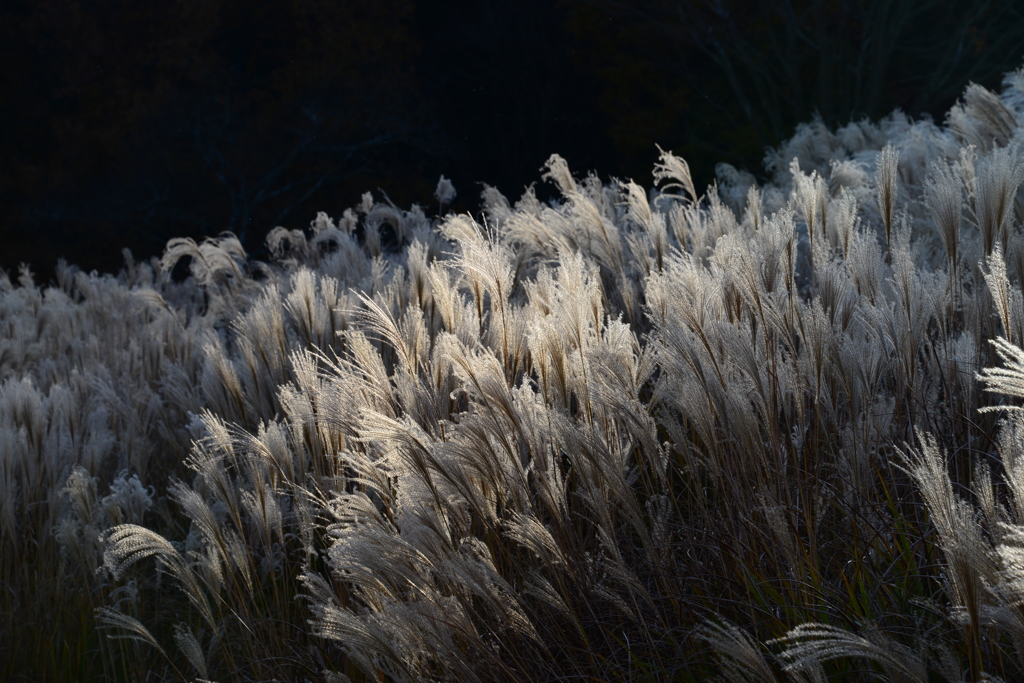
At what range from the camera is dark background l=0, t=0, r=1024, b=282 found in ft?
42.1

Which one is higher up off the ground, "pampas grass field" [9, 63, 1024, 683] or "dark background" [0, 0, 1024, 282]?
"dark background" [0, 0, 1024, 282]

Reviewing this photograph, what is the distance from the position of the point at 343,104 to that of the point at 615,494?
12990 mm

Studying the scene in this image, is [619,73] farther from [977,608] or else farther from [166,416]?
[977,608]

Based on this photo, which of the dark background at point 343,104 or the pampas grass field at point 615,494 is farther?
the dark background at point 343,104

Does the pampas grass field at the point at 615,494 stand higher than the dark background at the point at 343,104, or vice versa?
the dark background at the point at 343,104

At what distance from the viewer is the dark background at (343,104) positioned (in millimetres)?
12836

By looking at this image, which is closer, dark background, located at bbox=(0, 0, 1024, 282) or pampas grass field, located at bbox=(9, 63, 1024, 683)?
pampas grass field, located at bbox=(9, 63, 1024, 683)

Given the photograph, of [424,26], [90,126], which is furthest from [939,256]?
[90,126]

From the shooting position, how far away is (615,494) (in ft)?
4.99

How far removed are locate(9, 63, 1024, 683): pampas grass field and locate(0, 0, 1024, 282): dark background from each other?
10.4 meters

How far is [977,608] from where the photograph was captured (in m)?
0.93

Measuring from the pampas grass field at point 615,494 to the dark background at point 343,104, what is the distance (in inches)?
408

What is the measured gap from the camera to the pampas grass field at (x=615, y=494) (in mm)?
1359

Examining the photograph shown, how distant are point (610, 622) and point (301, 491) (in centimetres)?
85
